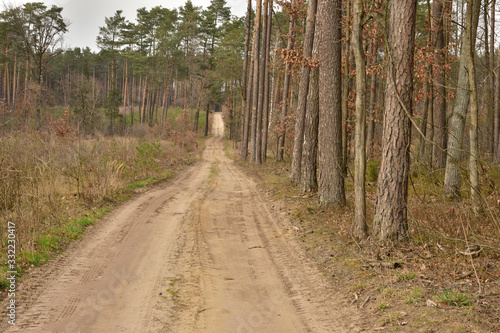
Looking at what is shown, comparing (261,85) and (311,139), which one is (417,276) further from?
(261,85)

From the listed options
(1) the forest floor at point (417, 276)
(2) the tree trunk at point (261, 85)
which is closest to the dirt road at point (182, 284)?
(1) the forest floor at point (417, 276)

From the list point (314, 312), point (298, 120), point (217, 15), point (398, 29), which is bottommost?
point (314, 312)

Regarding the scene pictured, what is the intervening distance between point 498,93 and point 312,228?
1493 centimetres

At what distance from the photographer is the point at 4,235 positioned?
682cm

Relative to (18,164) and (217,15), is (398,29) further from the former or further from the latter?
(217,15)

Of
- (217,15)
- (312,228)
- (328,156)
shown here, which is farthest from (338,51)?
(217,15)

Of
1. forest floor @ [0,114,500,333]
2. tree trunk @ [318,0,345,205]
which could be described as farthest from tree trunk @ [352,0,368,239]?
tree trunk @ [318,0,345,205]

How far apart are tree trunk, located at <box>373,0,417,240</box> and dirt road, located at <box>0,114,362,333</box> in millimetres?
1646

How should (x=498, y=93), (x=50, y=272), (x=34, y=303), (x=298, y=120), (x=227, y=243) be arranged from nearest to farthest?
1. (x=34, y=303)
2. (x=50, y=272)
3. (x=227, y=243)
4. (x=298, y=120)
5. (x=498, y=93)

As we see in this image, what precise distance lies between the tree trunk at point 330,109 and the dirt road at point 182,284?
162cm

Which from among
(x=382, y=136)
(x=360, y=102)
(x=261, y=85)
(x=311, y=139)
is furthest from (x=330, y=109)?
(x=261, y=85)

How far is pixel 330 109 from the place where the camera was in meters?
9.87

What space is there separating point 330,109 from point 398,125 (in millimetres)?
3565

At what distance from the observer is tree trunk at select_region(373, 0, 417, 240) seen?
21.1 feet
